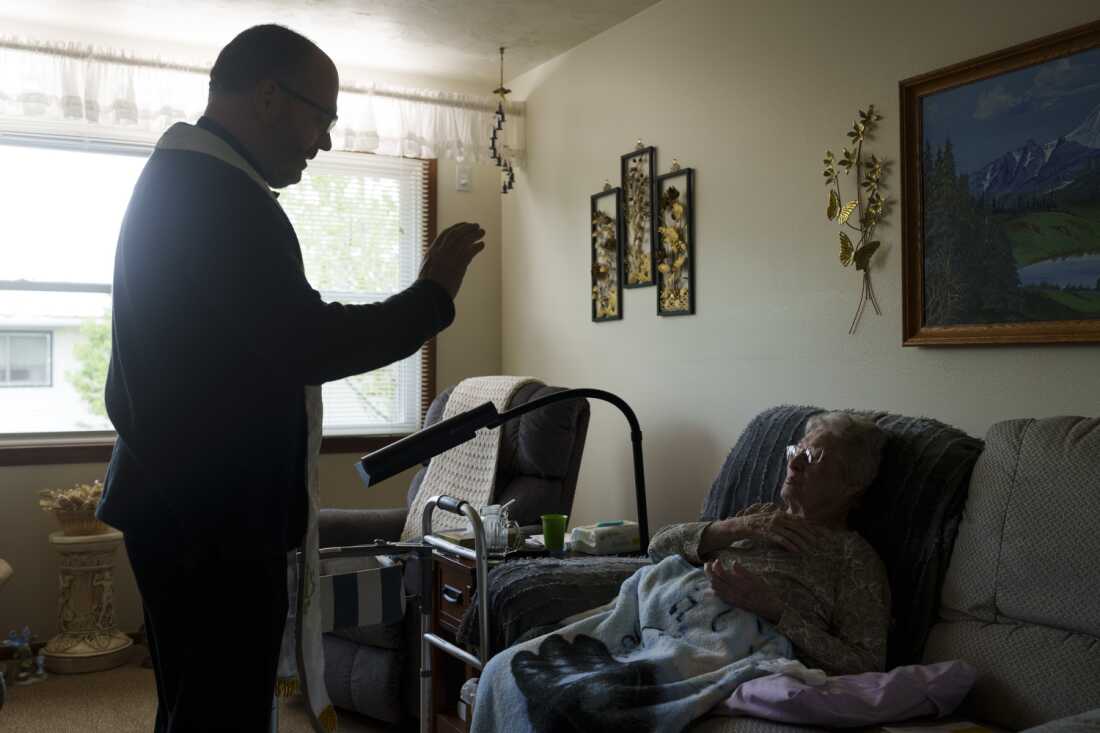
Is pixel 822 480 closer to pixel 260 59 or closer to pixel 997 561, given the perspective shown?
pixel 997 561

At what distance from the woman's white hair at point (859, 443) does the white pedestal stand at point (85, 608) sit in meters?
2.84

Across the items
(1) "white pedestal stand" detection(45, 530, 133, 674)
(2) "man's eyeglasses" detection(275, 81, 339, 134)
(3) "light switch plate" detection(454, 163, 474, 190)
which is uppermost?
(3) "light switch plate" detection(454, 163, 474, 190)

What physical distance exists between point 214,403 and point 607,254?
2.76 meters

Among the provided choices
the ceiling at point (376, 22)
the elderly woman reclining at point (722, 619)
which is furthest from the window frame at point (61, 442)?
the elderly woman reclining at point (722, 619)

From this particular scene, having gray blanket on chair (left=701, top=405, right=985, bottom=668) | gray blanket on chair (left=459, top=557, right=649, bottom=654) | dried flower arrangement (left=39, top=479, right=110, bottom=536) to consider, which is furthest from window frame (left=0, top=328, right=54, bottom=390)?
gray blanket on chair (left=701, top=405, right=985, bottom=668)

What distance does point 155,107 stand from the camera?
159 inches

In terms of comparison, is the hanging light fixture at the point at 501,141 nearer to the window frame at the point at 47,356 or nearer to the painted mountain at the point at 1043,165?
the window frame at the point at 47,356

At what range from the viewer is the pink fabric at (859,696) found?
174 cm

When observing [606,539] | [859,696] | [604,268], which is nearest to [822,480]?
[859,696]

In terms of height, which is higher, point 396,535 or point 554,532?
point 554,532

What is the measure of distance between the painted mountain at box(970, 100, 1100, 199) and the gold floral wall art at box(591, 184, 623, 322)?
1.63 m

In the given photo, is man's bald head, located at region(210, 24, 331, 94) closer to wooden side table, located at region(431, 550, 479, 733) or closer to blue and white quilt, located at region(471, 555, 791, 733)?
blue and white quilt, located at region(471, 555, 791, 733)

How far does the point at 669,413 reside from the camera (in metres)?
3.59

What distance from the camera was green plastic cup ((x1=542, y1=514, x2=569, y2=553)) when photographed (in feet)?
9.50
